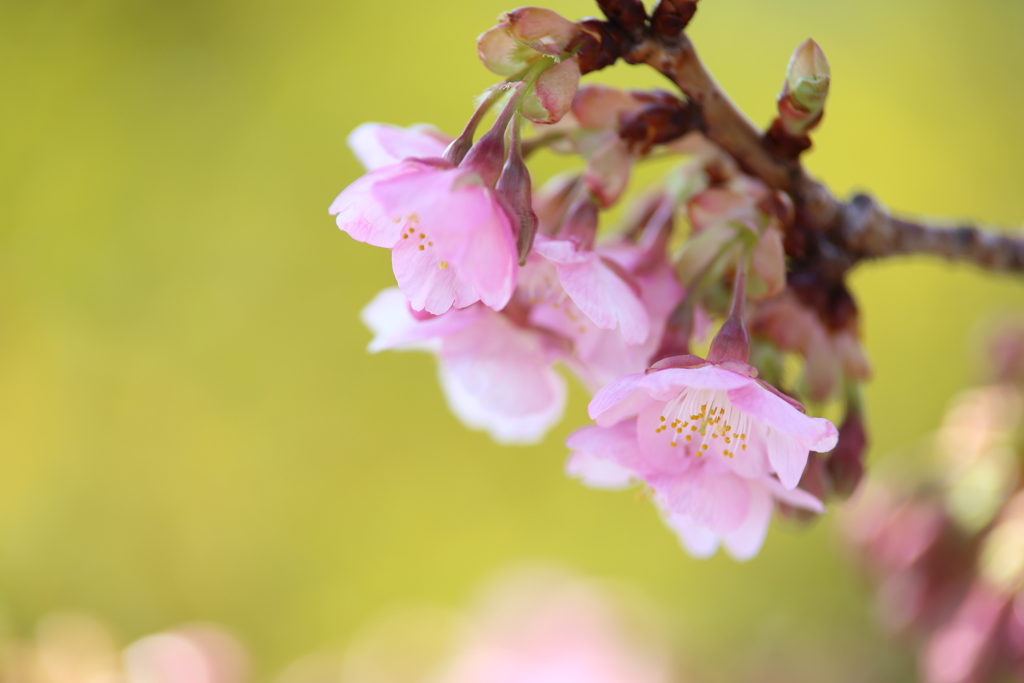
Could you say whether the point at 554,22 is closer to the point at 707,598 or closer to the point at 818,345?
the point at 818,345

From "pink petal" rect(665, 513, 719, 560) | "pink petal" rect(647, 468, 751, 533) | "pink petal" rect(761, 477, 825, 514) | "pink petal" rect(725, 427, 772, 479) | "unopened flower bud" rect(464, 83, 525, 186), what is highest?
"unopened flower bud" rect(464, 83, 525, 186)

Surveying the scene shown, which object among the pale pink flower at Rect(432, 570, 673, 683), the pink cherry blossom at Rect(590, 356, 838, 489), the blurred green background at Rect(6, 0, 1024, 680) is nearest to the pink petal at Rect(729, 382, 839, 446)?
the pink cherry blossom at Rect(590, 356, 838, 489)

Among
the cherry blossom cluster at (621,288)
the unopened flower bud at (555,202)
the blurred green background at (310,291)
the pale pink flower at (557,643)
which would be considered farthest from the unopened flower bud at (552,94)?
the blurred green background at (310,291)

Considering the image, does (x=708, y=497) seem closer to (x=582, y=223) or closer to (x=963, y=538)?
(x=582, y=223)

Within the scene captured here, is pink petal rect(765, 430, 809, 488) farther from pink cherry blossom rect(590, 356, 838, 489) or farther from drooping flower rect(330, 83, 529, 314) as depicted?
drooping flower rect(330, 83, 529, 314)

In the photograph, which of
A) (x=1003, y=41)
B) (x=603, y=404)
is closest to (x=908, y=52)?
(x=1003, y=41)

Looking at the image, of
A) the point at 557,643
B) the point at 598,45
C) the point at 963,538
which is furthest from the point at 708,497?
the point at 557,643

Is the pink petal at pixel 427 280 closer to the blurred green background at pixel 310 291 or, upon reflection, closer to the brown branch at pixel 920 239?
the brown branch at pixel 920 239
